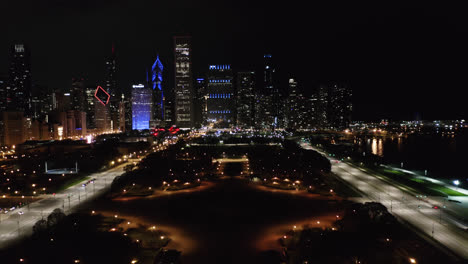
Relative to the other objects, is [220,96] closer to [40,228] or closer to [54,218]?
[54,218]

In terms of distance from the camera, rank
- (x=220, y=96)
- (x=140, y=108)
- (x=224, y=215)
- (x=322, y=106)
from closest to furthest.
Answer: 1. (x=224, y=215)
2. (x=220, y=96)
3. (x=140, y=108)
4. (x=322, y=106)

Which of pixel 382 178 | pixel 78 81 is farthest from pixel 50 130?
pixel 382 178

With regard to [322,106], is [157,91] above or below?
above

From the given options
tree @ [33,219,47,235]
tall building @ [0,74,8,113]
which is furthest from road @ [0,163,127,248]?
tall building @ [0,74,8,113]

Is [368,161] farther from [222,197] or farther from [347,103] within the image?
[347,103]

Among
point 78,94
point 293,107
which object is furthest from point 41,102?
point 293,107

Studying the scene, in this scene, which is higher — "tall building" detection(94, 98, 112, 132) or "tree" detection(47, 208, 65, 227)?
"tall building" detection(94, 98, 112, 132)

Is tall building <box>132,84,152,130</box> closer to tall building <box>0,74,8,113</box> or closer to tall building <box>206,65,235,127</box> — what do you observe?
tall building <box>206,65,235,127</box>
